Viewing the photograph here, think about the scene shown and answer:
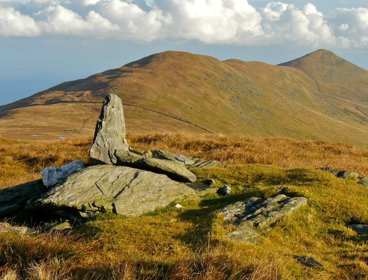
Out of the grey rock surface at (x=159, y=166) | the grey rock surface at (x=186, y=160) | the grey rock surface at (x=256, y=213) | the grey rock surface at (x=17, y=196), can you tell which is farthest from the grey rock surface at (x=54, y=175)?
the grey rock surface at (x=256, y=213)

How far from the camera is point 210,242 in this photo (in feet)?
41.8

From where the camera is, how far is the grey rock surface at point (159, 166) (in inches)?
845

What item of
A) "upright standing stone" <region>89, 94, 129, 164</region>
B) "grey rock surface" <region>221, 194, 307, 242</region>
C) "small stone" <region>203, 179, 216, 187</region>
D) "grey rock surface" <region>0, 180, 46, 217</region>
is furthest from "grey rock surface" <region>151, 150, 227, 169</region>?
"grey rock surface" <region>221, 194, 307, 242</region>

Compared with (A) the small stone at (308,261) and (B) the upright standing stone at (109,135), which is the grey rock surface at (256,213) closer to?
(A) the small stone at (308,261)

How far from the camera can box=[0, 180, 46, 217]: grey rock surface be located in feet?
64.1

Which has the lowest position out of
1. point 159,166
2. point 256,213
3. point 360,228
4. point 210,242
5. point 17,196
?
point 360,228

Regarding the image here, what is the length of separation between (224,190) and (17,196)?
10.5 metres

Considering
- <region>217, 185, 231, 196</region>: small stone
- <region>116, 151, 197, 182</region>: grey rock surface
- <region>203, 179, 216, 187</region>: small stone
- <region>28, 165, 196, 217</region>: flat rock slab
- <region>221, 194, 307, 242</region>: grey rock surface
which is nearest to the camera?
<region>221, 194, 307, 242</region>: grey rock surface

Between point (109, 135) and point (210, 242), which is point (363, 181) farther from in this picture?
point (109, 135)

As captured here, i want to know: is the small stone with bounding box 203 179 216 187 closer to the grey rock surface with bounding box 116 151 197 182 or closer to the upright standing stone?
the grey rock surface with bounding box 116 151 197 182

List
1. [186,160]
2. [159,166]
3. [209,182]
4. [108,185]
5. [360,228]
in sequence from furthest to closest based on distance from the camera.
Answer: [186,160] < [209,182] < [159,166] < [108,185] < [360,228]

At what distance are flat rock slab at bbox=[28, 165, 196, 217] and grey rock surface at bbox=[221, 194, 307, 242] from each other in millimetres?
3227

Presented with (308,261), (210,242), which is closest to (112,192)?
(210,242)

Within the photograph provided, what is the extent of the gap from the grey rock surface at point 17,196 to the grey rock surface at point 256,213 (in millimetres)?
9561
